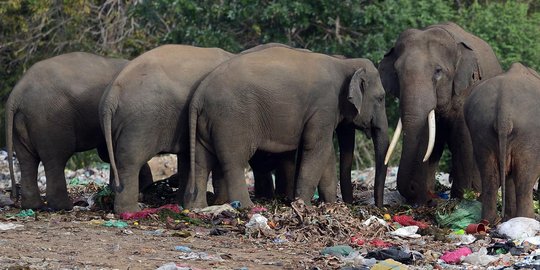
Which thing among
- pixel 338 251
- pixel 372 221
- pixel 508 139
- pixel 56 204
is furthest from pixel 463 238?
pixel 56 204

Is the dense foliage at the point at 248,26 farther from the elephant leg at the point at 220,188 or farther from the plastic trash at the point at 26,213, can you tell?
the plastic trash at the point at 26,213

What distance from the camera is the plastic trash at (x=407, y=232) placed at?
40.7 feet

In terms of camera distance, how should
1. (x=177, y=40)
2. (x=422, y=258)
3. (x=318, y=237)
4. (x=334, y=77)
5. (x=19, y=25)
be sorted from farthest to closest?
(x=19, y=25), (x=177, y=40), (x=334, y=77), (x=318, y=237), (x=422, y=258)

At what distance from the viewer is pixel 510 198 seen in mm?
12922

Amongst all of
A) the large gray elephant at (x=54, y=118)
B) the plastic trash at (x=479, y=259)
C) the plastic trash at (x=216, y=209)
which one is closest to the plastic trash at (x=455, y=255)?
the plastic trash at (x=479, y=259)

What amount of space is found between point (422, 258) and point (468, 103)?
8.58 ft

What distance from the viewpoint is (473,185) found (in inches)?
576

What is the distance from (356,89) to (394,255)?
11.7 ft

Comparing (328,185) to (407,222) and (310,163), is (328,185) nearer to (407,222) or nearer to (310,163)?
(310,163)

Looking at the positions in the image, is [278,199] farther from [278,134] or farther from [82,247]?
[82,247]

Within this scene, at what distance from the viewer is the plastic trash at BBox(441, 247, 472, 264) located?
432 inches

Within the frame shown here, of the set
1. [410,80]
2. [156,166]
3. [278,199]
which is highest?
[410,80]

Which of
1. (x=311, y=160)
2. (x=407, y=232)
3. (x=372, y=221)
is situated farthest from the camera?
(x=311, y=160)

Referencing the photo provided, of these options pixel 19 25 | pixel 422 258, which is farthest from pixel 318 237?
pixel 19 25
